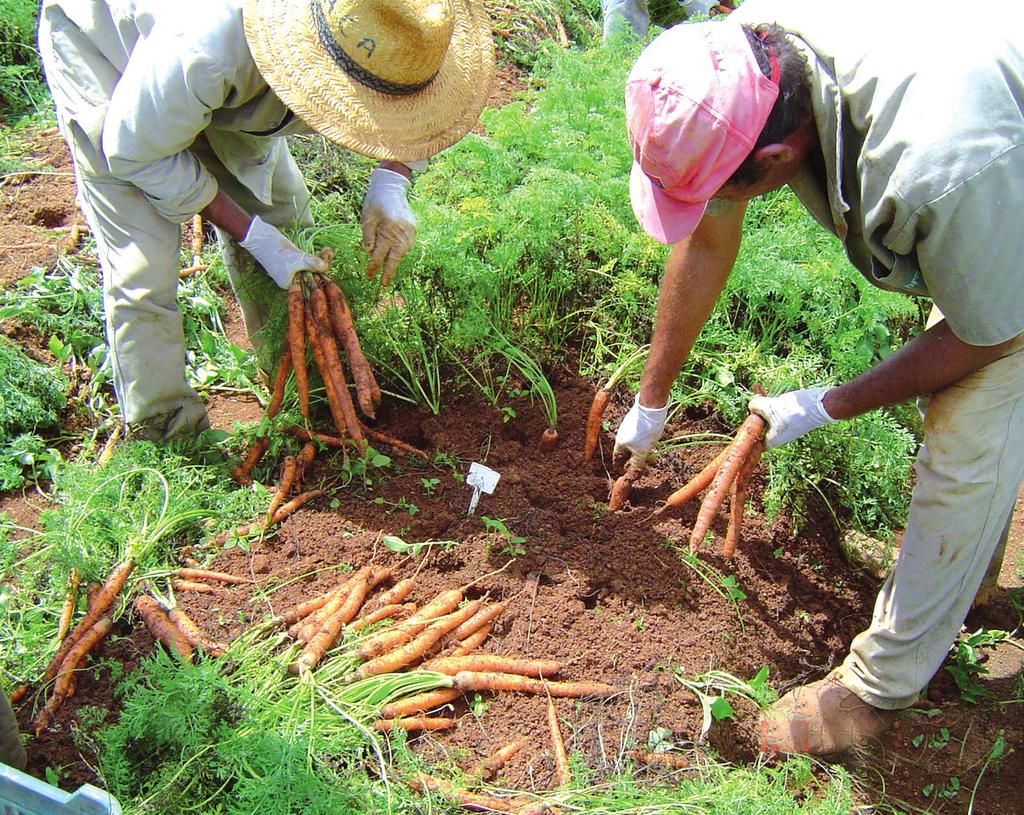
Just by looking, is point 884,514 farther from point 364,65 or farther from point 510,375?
point 364,65

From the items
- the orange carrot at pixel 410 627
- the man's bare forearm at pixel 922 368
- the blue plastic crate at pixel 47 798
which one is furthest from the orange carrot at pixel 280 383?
the man's bare forearm at pixel 922 368

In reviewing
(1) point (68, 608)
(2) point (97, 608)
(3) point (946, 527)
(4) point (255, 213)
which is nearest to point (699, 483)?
(3) point (946, 527)

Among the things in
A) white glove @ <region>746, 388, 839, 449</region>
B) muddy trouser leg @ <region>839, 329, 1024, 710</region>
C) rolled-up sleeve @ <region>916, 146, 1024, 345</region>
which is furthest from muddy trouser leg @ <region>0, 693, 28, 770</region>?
rolled-up sleeve @ <region>916, 146, 1024, 345</region>

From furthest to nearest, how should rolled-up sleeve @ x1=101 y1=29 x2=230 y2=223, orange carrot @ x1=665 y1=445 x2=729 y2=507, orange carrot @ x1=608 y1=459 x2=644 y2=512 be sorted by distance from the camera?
orange carrot @ x1=608 y1=459 x2=644 y2=512
orange carrot @ x1=665 y1=445 x2=729 y2=507
rolled-up sleeve @ x1=101 y1=29 x2=230 y2=223

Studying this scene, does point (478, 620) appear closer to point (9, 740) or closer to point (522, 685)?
point (522, 685)

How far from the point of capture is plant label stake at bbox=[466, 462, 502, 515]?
3227mm

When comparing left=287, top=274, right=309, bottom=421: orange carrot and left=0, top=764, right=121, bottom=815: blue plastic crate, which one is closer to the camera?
left=0, top=764, right=121, bottom=815: blue plastic crate

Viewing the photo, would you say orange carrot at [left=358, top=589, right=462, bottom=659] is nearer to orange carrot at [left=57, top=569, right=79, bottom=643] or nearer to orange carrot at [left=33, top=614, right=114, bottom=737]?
orange carrot at [left=33, top=614, right=114, bottom=737]

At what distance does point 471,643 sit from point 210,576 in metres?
0.92

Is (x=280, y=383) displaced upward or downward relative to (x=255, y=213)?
downward

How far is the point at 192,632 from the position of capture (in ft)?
9.21

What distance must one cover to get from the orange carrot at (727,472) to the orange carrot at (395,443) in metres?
1.18

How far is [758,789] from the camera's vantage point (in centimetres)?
253

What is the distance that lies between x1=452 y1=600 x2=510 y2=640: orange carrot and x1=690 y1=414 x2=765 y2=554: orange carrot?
0.67 metres
